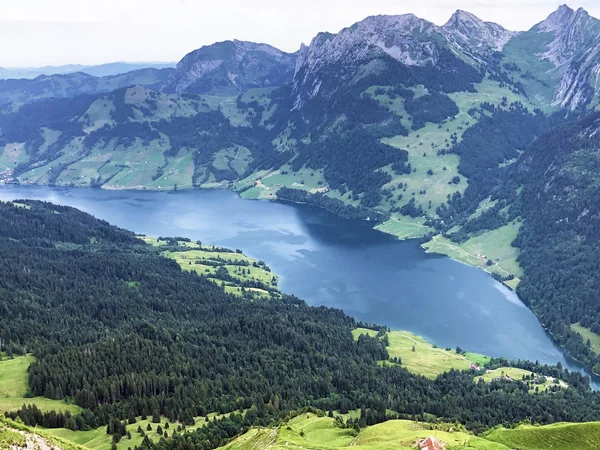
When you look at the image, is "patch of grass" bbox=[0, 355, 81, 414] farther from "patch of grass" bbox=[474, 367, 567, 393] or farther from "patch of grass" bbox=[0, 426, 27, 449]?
"patch of grass" bbox=[474, 367, 567, 393]

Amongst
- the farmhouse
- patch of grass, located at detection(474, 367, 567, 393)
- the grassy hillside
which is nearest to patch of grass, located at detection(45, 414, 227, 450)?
the grassy hillside

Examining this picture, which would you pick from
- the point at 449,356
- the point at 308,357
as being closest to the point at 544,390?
the point at 449,356

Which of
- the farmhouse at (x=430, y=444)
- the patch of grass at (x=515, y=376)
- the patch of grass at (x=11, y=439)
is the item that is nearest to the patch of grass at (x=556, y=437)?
the farmhouse at (x=430, y=444)

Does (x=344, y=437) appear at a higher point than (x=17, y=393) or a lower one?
higher

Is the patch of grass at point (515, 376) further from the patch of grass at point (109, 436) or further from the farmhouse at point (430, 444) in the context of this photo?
the farmhouse at point (430, 444)

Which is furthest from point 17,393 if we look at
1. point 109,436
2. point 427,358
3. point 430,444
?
point 427,358

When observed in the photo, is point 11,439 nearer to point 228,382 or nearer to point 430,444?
point 430,444

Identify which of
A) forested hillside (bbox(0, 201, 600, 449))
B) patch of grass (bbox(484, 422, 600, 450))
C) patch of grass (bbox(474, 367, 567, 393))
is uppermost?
patch of grass (bbox(484, 422, 600, 450))
